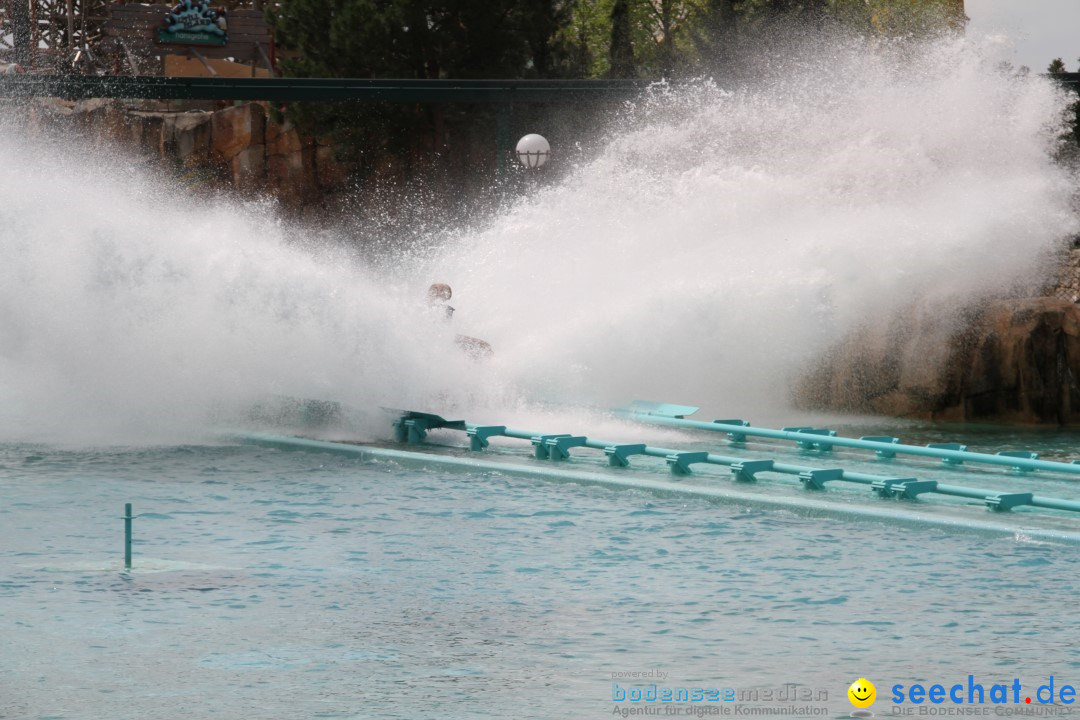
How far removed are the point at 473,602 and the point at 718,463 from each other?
3957mm

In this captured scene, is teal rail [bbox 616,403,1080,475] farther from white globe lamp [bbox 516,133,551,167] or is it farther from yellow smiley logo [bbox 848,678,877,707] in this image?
white globe lamp [bbox 516,133,551,167]

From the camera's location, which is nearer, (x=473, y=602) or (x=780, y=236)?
(x=473, y=602)

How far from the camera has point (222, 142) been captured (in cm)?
3144

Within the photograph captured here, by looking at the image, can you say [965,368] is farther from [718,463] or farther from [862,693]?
[862,693]

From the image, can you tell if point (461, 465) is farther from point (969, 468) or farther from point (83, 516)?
point (969, 468)

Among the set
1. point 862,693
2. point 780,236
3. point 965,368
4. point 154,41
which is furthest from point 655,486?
point 154,41

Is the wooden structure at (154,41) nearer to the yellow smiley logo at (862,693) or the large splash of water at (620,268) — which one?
the large splash of water at (620,268)

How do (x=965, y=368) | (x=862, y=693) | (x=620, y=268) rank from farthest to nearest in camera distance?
(x=620, y=268) → (x=965, y=368) → (x=862, y=693)

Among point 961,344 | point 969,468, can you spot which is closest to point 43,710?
point 969,468

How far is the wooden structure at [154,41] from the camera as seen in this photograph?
33.2m

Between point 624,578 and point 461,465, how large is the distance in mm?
3802

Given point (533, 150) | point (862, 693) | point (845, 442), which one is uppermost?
point (533, 150)

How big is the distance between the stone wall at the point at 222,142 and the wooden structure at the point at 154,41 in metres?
1.39

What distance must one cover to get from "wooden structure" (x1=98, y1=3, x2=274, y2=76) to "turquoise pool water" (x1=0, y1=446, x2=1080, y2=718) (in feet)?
82.9
